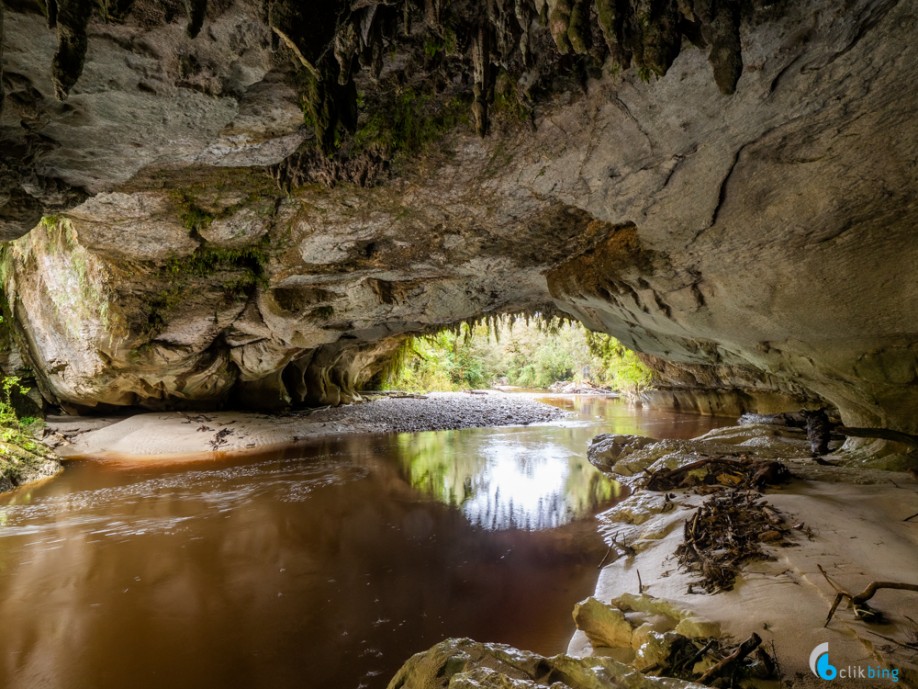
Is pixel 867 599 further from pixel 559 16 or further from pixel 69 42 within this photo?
pixel 69 42

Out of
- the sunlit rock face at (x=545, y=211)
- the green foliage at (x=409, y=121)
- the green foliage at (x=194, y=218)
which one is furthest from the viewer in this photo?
the green foliage at (x=194, y=218)

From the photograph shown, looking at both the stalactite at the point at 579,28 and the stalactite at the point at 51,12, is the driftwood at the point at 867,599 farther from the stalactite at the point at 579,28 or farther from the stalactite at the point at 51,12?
the stalactite at the point at 51,12

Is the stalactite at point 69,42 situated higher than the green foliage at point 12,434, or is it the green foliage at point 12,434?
the stalactite at point 69,42

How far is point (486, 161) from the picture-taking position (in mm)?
4566

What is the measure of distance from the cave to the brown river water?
3.35m

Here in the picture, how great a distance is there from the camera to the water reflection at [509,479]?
18.6ft

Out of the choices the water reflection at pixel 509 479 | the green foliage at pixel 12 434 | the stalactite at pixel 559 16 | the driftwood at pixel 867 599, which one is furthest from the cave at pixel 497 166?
the water reflection at pixel 509 479

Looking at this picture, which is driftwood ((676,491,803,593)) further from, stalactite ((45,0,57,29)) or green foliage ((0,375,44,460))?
green foliage ((0,375,44,460))

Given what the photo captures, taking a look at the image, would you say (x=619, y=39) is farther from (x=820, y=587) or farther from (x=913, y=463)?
(x=913, y=463)

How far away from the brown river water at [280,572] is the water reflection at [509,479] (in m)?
0.05

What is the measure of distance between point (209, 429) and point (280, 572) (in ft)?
28.5

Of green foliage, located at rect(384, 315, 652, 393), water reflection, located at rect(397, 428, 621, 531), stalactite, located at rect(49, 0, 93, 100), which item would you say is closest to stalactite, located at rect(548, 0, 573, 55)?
stalactite, located at rect(49, 0, 93, 100)

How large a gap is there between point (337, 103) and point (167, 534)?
17.2ft

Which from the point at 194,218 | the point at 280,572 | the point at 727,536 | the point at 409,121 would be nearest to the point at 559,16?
the point at 409,121
